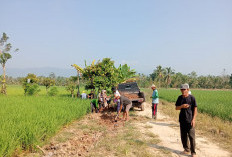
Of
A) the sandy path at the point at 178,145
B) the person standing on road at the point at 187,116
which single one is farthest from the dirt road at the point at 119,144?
the person standing on road at the point at 187,116

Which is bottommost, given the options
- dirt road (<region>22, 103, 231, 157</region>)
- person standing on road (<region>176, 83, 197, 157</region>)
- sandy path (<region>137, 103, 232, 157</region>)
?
sandy path (<region>137, 103, 232, 157</region>)

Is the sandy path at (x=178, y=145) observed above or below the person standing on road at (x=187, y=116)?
below

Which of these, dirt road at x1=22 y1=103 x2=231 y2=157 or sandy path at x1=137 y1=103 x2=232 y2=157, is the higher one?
dirt road at x1=22 y1=103 x2=231 y2=157

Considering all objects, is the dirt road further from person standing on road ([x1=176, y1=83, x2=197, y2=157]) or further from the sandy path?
person standing on road ([x1=176, y1=83, x2=197, y2=157])

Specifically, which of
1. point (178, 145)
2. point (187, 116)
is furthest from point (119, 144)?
point (187, 116)

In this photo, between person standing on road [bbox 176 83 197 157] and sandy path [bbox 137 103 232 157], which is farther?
sandy path [bbox 137 103 232 157]

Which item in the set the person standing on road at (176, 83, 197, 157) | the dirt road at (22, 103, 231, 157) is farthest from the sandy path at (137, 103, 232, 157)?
the person standing on road at (176, 83, 197, 157)

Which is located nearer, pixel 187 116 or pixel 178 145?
pixel 187 116

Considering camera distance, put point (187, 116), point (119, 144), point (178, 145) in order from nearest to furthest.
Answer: point (187, 116) → point (119, 144) → point (178, 145)

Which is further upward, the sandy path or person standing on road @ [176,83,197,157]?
person standing on road @ [176,83,197,157]

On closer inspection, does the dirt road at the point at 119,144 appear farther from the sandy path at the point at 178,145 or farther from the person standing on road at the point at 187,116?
the person standing on road at the point at 187,116

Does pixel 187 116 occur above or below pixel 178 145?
above

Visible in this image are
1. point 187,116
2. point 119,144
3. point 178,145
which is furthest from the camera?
point 178,145

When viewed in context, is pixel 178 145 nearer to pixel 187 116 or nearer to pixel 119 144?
pixel 187 116
